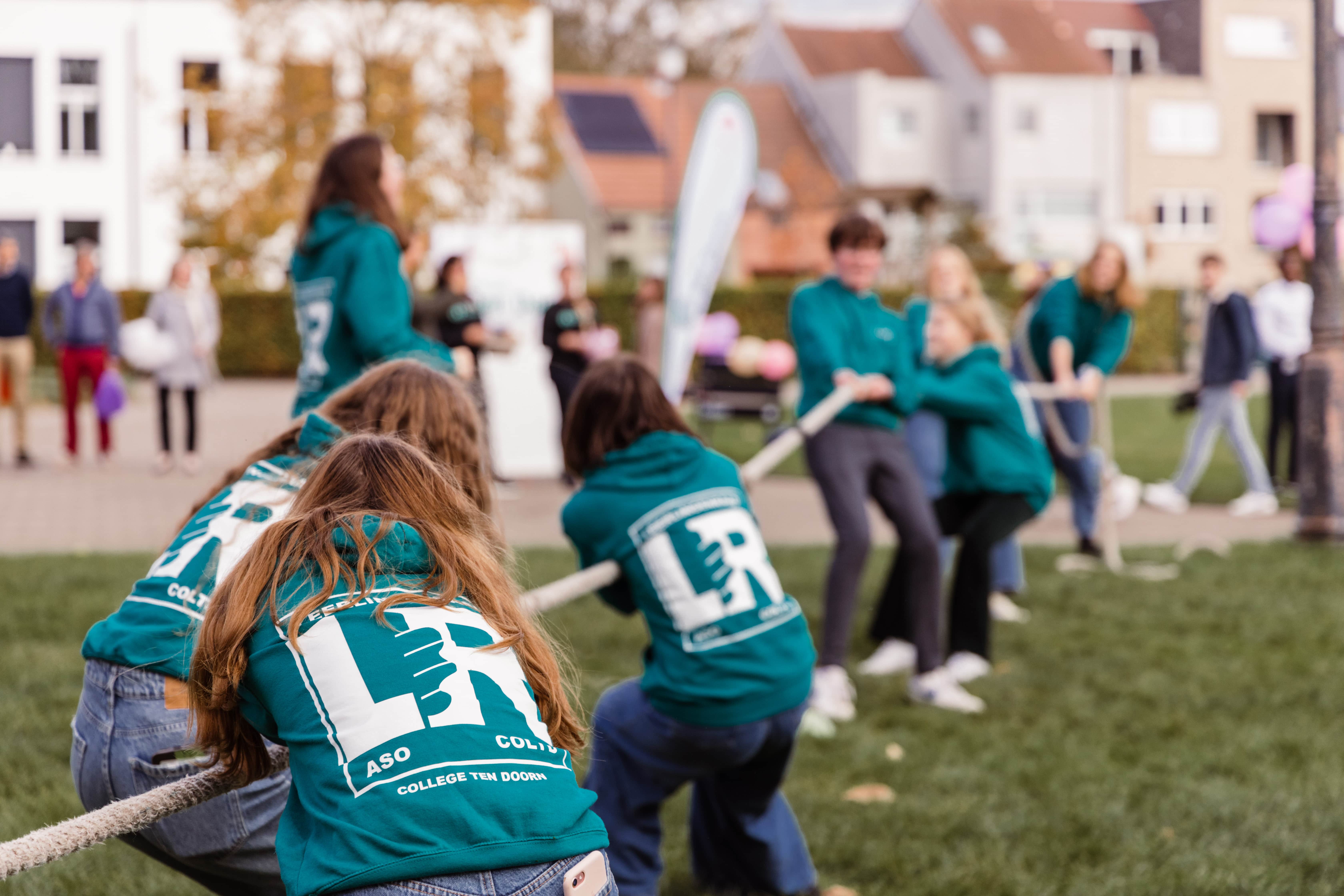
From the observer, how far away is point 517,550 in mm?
9656

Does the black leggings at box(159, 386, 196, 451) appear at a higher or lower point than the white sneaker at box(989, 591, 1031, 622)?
higher

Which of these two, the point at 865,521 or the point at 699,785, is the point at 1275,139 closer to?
the point at 865,521

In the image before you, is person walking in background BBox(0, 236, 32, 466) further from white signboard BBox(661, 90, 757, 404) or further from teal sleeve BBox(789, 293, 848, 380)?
teal sleeve BBox(789, 293, 848, 380)

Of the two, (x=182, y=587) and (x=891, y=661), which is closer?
(x=182, y=587)

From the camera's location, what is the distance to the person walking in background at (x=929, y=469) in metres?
7.09

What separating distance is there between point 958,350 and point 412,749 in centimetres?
501

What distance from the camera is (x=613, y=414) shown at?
4113mm

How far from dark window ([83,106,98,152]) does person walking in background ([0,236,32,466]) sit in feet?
75.4

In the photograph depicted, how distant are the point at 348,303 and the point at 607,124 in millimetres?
44528

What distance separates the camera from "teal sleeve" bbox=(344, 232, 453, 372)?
16.9ft

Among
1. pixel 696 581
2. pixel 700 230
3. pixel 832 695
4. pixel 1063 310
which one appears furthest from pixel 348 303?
pixel 1063 310

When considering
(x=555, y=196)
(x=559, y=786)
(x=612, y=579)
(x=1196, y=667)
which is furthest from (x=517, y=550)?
(x=555, y=196)

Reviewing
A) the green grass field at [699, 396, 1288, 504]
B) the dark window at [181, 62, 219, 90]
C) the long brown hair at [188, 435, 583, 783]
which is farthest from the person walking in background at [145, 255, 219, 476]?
the dark window at [181, 62, 219, 90]

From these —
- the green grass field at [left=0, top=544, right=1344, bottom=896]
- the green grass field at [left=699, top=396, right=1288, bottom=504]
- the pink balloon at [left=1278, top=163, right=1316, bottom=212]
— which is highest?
the pink balloon at [left=1278, top=163, right=1316, bottom=212]
